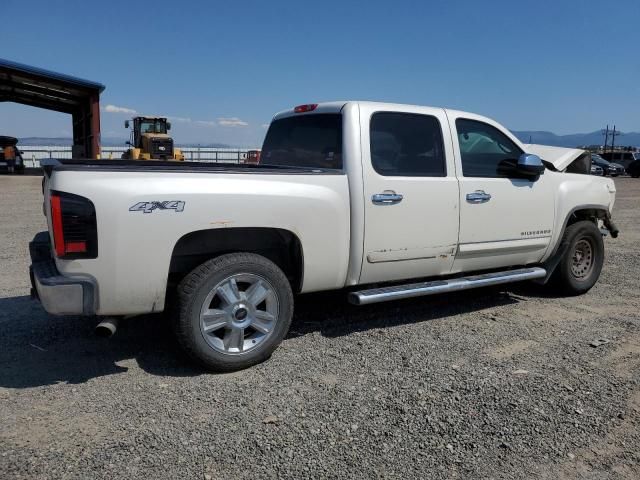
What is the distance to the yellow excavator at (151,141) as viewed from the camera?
98.9 ft

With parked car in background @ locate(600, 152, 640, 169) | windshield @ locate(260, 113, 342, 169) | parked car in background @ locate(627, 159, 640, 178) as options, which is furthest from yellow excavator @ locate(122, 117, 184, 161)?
parked car in background @ locate(600, 152, 640, 169)

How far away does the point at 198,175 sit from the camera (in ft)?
12.5

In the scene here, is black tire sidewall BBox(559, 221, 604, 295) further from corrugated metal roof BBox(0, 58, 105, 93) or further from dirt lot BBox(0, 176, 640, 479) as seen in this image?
corrugated metal roof BBox(0, 58, 105, 93)

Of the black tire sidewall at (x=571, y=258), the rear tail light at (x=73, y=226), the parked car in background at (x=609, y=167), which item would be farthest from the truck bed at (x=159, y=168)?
the parked car in background at (x=609, y=167)

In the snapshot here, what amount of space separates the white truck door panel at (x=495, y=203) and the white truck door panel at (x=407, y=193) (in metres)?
0.15

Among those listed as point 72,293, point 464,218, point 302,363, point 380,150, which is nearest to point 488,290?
point 464,218

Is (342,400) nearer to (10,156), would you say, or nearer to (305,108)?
(305,108)

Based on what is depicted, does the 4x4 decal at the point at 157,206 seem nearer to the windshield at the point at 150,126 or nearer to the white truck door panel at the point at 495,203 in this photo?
the white truck door panel at the point at 495,203

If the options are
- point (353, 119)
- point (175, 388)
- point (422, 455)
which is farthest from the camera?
point (353, 119)

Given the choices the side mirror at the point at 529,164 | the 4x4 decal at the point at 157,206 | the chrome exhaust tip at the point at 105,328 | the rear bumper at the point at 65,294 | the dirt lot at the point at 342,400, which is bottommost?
the dirt lot at the point at 342,400

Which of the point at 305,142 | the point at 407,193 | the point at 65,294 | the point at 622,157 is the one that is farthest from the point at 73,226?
the point at 622,157

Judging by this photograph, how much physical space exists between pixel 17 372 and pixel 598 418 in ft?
12.7

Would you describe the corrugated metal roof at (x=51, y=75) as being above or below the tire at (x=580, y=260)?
above

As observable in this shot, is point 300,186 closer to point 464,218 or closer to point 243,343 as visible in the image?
point 243,343
